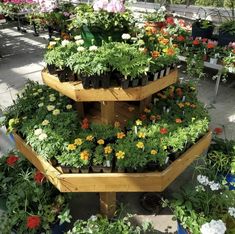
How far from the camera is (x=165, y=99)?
2752 millimetres

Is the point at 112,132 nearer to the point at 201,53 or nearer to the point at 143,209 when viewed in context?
the point at 143,209

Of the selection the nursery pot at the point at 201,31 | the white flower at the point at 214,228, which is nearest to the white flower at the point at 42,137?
the white flower at the point at 214,228

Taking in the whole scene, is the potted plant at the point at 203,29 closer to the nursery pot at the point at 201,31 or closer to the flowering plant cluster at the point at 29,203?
the nursery pot at the point at 201,31

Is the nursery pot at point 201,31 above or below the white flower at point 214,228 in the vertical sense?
above

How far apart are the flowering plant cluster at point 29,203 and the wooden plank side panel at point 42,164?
4.9 inches

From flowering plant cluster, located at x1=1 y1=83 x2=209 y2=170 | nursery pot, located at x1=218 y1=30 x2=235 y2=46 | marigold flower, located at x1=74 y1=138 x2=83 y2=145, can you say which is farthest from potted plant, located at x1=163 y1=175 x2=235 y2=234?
nursery pot, located at x1=218 y1=30 x2=235 y2=46

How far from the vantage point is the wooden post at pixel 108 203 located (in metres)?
2.20

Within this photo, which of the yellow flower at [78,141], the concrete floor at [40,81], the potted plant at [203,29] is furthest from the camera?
the potted plant at [203,29]

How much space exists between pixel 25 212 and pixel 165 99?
1.65 metres

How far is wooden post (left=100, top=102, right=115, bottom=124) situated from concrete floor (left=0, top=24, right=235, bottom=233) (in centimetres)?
78

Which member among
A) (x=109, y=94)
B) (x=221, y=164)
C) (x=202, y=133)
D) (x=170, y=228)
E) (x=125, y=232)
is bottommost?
(x=170, y=228)

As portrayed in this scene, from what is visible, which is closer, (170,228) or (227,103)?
(170,228)

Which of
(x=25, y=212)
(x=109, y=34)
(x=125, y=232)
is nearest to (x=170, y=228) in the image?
(x=125, y=232)

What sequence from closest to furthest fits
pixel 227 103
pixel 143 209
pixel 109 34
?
pixel 109 34
pixel 143 209
pixel 227 103
